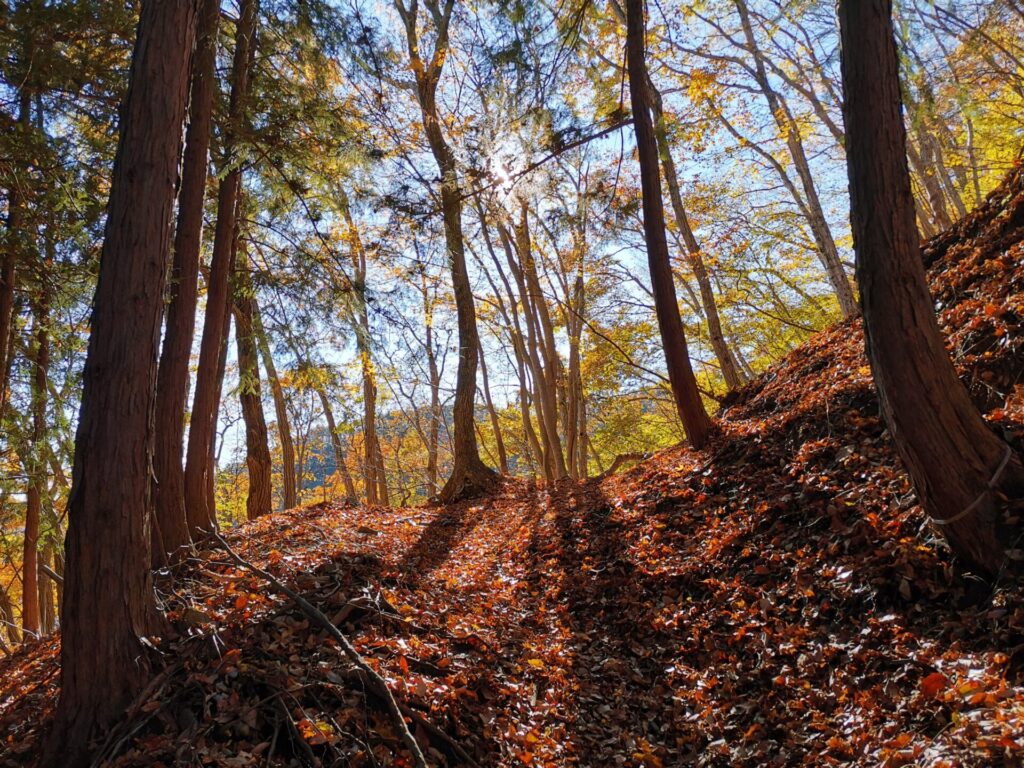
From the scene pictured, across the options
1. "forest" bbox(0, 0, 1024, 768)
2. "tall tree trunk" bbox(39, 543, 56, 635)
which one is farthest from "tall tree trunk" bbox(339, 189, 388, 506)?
"tall tree trunk" bbox(39, 543, 56, 635)

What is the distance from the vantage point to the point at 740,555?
14.2ft

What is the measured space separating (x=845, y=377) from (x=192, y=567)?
6.37 m

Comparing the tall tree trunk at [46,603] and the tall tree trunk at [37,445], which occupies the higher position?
the tall tree trunk at [37,445]

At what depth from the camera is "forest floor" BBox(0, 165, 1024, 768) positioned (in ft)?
8.50

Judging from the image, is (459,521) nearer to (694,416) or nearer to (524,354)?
(694,416)

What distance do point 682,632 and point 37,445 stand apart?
8.13 m

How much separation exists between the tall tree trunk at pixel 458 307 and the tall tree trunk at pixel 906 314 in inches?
288

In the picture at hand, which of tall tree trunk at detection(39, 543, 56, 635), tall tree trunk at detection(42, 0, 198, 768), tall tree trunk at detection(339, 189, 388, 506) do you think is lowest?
tall tree trunk at detection(39, 543, 56, 635)

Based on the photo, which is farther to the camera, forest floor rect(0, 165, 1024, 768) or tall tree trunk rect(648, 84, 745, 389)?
tall tree trunk rect(648, 84, 745, 389)

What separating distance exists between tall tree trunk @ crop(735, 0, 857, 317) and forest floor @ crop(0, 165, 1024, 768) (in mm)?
4761

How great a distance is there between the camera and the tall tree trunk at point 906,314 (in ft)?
10.0

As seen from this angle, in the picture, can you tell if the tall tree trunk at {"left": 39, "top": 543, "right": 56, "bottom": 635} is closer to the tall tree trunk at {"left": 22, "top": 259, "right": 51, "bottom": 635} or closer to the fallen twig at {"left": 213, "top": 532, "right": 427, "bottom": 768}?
the tall tree trunk at {"left": 22, "top": 259, "right": 51, "bottom": 635}

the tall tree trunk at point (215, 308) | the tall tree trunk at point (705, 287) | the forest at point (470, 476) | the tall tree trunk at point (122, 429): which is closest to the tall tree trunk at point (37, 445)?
the forest at point (470, 476)

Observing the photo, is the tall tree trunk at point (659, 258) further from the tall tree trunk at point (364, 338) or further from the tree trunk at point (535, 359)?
the tree trunk at point (535, 359)
